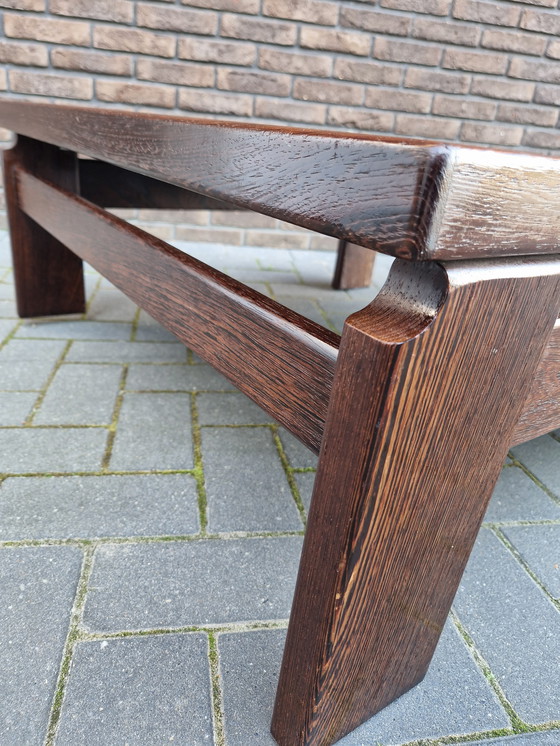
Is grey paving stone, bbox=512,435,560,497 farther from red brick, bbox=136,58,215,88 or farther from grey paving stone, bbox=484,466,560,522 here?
red brick, bbox=136,58,215,88

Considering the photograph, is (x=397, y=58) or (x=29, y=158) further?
(x=397, y=58)

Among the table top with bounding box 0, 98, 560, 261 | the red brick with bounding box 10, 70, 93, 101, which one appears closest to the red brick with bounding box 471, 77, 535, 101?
the red brick with bounding box 10, 70, 93, 101

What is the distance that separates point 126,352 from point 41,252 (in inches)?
19.3

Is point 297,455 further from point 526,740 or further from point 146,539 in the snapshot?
point 526,740

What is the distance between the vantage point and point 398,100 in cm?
316

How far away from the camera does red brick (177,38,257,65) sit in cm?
286

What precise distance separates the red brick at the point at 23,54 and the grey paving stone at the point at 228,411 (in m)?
2.30

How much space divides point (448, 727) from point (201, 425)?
2.99 feet

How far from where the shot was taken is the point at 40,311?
2.03m

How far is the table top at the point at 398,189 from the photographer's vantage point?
372mm

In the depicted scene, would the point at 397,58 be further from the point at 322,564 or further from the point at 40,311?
the point at 322,564

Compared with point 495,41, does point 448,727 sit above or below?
below

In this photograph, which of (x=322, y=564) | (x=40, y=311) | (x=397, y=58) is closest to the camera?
(x=322, y=564)

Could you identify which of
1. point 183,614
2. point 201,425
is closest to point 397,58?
point 201,425
